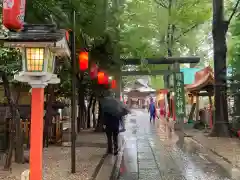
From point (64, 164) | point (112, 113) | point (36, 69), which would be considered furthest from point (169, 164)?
point (36, 69)

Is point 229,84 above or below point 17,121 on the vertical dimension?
above

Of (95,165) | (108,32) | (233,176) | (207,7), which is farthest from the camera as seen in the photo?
(207,7)

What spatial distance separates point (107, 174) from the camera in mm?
8750

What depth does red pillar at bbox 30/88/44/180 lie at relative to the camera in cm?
618

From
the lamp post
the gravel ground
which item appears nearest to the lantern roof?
the lamp post

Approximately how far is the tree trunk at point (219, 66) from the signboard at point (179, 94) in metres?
2.63

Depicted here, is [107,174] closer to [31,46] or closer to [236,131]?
[31,46]

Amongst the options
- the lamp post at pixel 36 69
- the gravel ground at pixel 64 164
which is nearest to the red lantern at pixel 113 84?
the gravel ground at pixel 64 164

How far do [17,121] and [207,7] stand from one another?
1832cm

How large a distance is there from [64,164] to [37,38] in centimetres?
489

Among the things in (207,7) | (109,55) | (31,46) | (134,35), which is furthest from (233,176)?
(207,7)

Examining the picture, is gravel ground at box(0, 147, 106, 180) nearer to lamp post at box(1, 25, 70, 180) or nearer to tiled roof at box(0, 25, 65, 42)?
lamp post at box(1, 25, 70, 180)

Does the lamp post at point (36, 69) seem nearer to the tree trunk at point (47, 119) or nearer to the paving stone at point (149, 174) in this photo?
the paving stone at point (149, 174)

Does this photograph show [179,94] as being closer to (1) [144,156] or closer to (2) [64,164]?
(1) [144,156]
